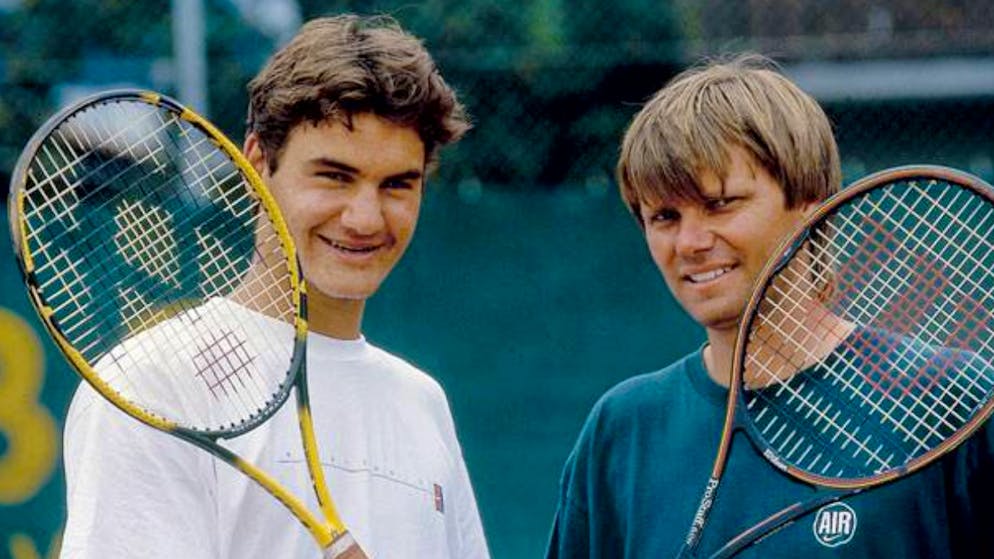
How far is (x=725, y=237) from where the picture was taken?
2.48 metres

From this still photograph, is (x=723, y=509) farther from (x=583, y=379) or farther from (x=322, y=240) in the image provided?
(x=583, y=379)

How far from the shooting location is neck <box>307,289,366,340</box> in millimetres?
2586

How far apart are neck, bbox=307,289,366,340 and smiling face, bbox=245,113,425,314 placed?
0.02 meters

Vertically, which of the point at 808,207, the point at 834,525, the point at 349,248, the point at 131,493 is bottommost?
the point at 834,525

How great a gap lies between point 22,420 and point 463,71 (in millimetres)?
1636

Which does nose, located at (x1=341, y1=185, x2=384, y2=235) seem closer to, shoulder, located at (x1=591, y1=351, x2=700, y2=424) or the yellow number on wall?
shoulder, located at (x1=591, y1=351, x2=700, y2=424)

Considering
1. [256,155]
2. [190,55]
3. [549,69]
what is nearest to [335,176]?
[256,155]

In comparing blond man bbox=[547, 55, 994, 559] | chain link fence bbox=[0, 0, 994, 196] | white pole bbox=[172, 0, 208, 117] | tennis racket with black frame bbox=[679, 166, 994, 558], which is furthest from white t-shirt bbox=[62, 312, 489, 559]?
chain link fence bbox=[0, 0, 994, 196]

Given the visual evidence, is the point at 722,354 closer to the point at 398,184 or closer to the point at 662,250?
the point at 662,250

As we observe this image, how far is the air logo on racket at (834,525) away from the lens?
7.78 ft

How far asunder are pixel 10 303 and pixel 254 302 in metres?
2.73

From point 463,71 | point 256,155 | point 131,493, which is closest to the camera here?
point 131,493

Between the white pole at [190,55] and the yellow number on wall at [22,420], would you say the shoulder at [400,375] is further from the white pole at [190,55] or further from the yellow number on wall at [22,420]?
the yellow number on wall at [22,420]

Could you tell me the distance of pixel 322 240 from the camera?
252 centimetres
